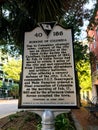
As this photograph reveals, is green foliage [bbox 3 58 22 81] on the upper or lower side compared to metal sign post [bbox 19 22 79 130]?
upper

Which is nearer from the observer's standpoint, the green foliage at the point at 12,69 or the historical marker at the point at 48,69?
the historical marker at the point at 48,69

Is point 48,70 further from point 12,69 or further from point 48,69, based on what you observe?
point 12,69

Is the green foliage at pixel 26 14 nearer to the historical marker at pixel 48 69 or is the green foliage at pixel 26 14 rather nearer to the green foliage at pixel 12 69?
the historical marker at pixel 48 69

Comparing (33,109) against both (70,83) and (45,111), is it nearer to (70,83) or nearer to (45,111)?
(45,111)

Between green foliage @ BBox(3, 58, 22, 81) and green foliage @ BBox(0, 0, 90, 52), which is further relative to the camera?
green foliage @ BBox(3, 58, 22, 81)

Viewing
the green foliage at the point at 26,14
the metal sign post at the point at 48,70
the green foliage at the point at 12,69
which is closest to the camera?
the metal sign post at the point at 48,70

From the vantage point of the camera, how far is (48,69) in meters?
3.26

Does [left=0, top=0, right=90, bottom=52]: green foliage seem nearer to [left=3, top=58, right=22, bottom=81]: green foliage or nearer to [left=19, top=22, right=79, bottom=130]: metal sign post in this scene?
[left=19, top=22, right=79, bottom=130]: metal sign post

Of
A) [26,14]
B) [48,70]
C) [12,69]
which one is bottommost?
[48,70]

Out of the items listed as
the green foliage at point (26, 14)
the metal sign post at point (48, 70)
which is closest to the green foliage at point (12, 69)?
the green foliage at point (26, 14)

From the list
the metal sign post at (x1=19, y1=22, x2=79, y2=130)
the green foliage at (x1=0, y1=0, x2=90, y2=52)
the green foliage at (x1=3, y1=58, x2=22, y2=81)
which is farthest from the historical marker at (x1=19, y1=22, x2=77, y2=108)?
the green foliage at (x1=3, y1=58, x2=22, y2=81)

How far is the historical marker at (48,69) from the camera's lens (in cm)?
317

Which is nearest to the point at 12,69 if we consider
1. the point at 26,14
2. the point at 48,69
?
the point at 26,14

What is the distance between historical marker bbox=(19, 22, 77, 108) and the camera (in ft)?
10.4
